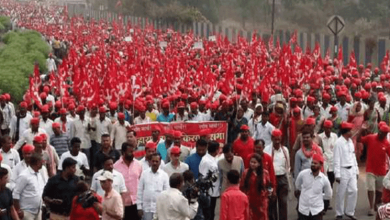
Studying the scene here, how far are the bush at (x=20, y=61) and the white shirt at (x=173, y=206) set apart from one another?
16.8 m

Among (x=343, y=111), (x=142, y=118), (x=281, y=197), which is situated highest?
(x=343, y=111)

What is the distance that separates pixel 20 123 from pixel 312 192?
6544 millimetres

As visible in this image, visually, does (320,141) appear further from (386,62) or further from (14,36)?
(14,36)

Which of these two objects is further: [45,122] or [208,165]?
[45,122]

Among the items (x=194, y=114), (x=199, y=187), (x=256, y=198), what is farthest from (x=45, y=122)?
(x=199, y=187)

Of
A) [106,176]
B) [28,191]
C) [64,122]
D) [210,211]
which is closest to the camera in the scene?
[106,176]

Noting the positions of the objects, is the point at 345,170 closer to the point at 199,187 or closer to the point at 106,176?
the point at 199,187

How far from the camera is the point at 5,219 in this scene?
452 inches

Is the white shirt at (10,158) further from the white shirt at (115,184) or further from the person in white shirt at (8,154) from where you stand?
the white shirt at (115,184)

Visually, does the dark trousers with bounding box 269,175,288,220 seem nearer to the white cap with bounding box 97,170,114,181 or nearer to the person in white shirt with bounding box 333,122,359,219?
the person in white shirt with bounding box 333,122,359,219

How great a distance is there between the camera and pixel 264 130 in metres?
16.3

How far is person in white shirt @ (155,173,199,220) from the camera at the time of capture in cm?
1112

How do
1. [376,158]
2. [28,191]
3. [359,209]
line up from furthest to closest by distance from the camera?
[359,209], [376,158], [28,191]

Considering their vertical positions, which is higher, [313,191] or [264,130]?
[264,130]
